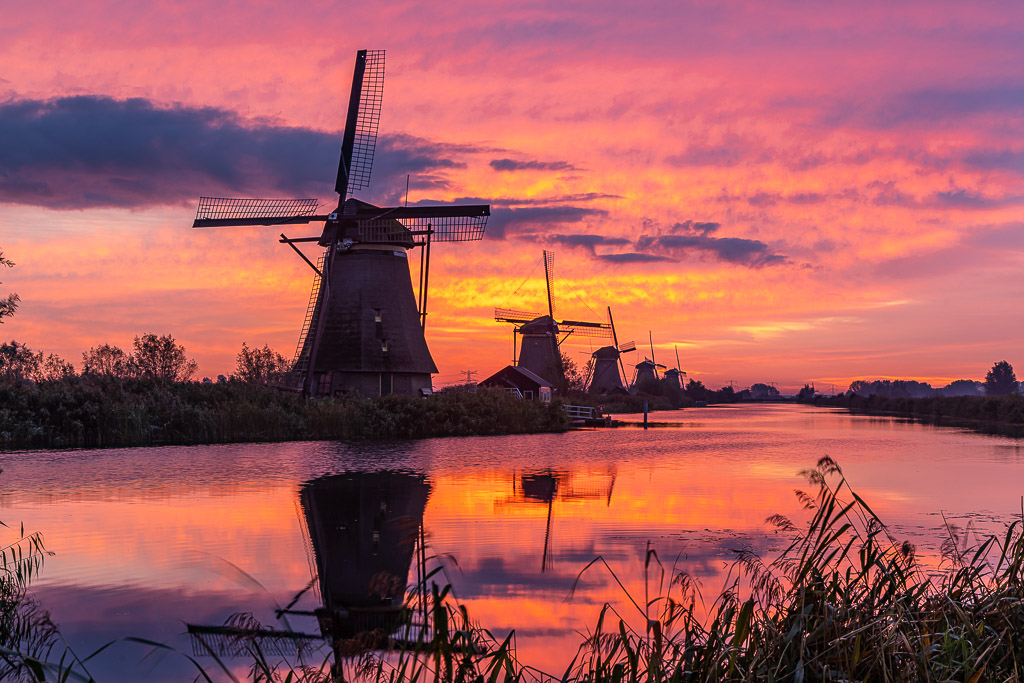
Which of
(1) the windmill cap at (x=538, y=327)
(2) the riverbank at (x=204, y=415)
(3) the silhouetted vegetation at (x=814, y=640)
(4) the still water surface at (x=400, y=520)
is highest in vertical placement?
(1) the windmill cap at (x=538, y=327)

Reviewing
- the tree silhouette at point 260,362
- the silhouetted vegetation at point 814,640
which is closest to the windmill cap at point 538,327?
the tree silhouette at point 260,362

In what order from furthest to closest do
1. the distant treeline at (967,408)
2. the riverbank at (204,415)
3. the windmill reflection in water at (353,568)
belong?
the distant treeline at (967,408)
the riverbank at (204,415)
the windmill reflection in water at (353,568)

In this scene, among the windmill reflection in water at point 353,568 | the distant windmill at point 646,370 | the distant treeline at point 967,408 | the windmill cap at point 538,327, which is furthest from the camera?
the distant windmill at point 646,370

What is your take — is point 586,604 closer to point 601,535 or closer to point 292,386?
point 601,535

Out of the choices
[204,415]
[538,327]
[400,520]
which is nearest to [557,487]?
[400,520]

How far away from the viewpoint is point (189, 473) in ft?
60.2

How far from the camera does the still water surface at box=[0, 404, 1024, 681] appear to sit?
7.52 meters

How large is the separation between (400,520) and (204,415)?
85.8 ft

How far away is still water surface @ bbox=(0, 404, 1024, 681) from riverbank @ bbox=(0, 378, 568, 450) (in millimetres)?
3096

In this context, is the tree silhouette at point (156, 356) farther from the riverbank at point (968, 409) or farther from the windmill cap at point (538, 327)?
the riverbank at point (968, 409)

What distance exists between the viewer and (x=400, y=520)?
3404 millimetres

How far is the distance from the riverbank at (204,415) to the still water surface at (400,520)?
3.10m

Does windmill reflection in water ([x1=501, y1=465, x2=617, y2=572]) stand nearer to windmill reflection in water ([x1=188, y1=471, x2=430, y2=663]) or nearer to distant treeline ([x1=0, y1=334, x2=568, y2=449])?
windmill reflection in water ([x1=188, y1=471, x2=430, y2=663])

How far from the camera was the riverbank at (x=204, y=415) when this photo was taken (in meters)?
25.3
